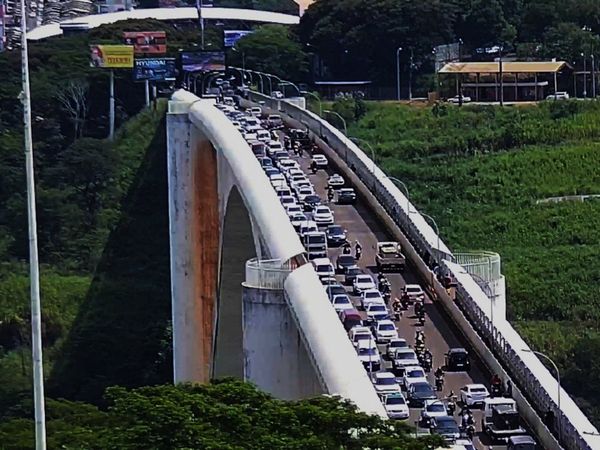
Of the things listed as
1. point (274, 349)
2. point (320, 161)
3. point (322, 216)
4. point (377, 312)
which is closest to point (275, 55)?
point (320, 161)

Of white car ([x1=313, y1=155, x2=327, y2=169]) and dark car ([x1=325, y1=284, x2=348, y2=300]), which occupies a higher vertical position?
white car ([x1=313, y1=155, x2=327, y2=169])

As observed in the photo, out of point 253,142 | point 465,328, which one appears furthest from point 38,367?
point 253,142

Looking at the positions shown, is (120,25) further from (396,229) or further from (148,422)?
(148,422)

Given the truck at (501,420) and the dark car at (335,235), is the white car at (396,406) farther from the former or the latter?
the dark car at (335,235)

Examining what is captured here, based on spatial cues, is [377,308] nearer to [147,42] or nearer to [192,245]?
[192,245]

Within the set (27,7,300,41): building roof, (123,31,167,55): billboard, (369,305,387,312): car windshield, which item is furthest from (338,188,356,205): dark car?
(27,7,300,41): building roof

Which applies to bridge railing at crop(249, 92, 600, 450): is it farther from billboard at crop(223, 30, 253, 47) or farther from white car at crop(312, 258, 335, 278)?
billboard at crop(223, 30, 253, 47)
